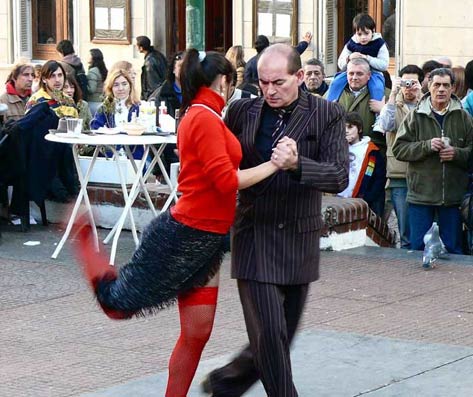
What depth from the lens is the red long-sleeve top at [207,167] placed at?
597 cm

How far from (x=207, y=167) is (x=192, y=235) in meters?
0.39

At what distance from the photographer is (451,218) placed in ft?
Answer: 36.6

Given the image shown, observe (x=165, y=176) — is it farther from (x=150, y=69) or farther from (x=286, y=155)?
(x=150, y=69)

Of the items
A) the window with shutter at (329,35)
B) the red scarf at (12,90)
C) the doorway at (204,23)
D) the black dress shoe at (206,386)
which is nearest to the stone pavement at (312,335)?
the black dress shoe at (206,386)

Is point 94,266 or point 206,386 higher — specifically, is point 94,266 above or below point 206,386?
above

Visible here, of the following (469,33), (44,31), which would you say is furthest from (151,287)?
(44,31)

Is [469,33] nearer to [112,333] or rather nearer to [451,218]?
[451,218]

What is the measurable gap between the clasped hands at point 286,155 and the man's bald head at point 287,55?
38 centimetres

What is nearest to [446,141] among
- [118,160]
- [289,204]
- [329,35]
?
[118,160]

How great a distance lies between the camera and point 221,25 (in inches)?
930

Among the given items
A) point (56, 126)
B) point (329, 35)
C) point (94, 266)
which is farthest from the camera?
point (329, 35)

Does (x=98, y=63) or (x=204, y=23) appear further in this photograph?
(x=204, y=23)

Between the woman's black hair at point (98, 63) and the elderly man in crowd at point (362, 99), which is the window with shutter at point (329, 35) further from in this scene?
the elderly man in crowd at point (362, 99)

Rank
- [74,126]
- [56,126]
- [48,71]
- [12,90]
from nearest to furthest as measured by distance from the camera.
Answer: [74,126] → [56,126] → [48,71] → [12,90]
